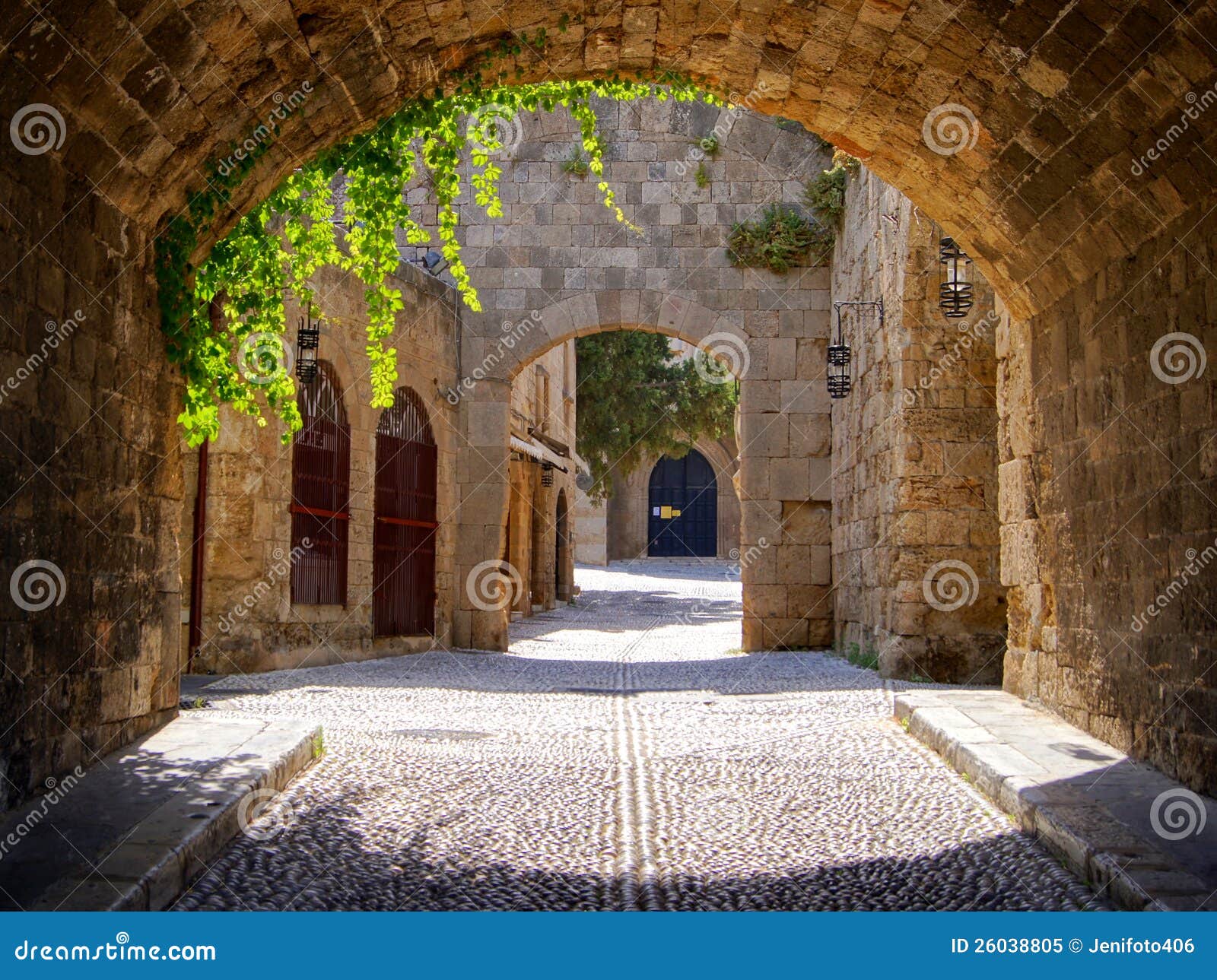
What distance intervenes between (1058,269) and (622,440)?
17878 mm

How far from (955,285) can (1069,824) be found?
5.47m

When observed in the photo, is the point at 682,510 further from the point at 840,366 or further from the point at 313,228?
the point at 313,228

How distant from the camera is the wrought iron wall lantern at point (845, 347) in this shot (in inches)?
440

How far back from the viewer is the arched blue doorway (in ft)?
123

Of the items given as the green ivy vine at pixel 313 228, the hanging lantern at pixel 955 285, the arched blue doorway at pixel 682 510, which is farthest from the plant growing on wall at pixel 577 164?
the arched blue doorway at pixel 682 510

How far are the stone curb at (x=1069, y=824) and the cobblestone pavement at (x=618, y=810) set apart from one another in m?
0.07

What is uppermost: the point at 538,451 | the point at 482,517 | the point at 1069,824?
the point at 538,451

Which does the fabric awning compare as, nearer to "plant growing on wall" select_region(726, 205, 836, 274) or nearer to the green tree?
the green tree

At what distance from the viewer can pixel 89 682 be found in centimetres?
480

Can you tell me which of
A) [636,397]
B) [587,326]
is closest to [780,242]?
[587,326]

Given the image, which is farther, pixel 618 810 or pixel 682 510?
pixel 682 510

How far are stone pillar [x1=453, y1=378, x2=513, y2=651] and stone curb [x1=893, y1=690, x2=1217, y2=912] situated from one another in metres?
7.82

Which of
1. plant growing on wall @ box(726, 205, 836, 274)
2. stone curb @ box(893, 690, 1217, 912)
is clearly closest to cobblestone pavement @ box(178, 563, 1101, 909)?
stone curb @ box(893, 690, 1217, 912)

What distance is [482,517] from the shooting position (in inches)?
542
